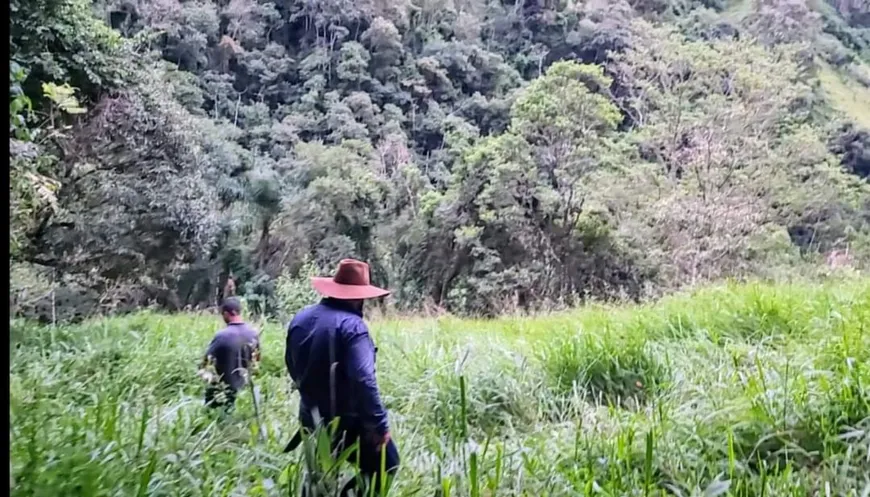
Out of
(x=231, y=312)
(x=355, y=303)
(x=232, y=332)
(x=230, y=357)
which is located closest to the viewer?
(x=355, y=303)

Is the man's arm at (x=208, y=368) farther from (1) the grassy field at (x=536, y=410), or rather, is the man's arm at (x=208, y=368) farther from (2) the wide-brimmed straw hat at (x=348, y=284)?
(2) the wide-brimmed straw hat at (x=348, y=284)

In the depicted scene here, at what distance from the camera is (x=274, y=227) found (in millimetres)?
5395

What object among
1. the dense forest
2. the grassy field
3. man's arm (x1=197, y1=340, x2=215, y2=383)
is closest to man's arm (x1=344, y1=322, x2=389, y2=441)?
the grassy field

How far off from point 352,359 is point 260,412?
22 centimetres

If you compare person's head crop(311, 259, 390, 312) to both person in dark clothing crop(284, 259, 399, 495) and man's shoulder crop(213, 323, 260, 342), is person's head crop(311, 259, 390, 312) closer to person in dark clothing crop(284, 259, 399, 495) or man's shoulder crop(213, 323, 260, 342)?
person in dark clothing crop(284, 259, 399, 495)

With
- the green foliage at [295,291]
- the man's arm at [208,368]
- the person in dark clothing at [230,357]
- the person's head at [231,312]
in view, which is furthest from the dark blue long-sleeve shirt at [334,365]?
the green foliage at [295,291]

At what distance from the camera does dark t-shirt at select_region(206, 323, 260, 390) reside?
1933 mm

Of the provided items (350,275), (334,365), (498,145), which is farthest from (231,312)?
(498,145)

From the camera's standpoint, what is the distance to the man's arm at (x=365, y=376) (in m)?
1.38

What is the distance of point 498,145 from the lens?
6223mm

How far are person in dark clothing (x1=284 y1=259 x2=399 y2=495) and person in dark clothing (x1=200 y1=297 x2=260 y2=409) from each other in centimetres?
24

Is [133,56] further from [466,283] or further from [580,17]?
[580,17]

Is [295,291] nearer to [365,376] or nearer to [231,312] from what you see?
[231,312]

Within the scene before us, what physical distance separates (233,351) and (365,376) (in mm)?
820
